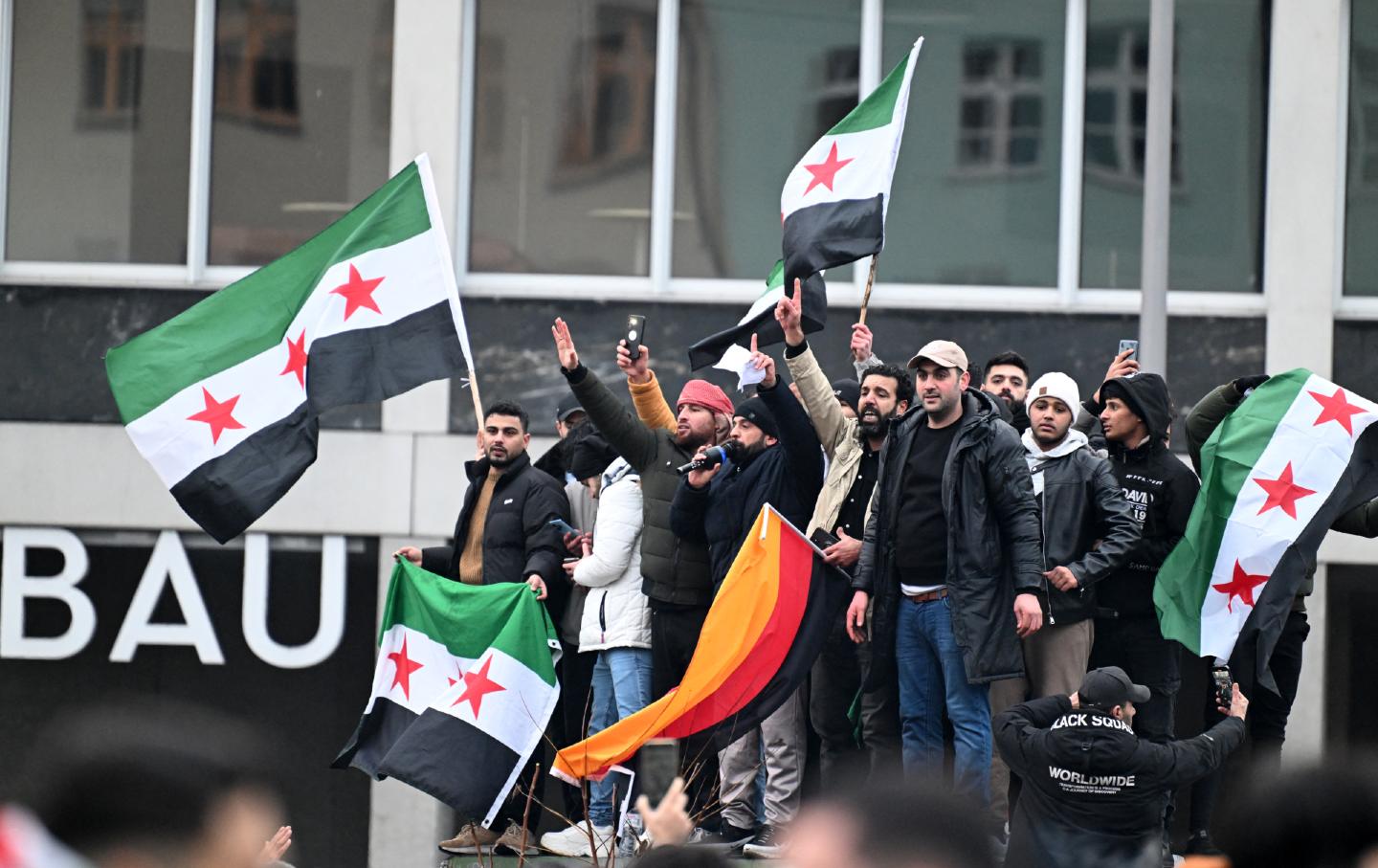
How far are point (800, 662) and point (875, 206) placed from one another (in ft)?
7.31

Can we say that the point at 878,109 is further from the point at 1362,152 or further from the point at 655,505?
the point at 1362,152

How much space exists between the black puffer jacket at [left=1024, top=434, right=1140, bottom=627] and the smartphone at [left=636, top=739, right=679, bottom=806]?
A: 170 cm

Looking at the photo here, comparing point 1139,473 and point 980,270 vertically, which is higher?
point 980,270

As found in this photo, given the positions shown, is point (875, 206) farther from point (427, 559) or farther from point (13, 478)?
point (13, 478)

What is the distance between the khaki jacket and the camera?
8.33m

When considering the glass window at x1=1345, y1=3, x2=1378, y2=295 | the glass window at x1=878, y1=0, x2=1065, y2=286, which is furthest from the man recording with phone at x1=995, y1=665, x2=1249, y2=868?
the glass window at x1=1345, y1=3, x2=1378, y2=295

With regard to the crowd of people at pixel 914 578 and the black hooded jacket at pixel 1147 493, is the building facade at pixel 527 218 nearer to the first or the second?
the crowd of people at pixel 914 578

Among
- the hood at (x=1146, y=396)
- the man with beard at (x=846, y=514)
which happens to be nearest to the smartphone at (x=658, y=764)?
the man with beard at (x=846, y=514)

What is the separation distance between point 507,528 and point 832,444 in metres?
1.83

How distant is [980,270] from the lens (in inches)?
501

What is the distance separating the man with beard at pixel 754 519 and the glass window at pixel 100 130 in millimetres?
5924

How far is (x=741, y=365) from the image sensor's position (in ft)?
29.0

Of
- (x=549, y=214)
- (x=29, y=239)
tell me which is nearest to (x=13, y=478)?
(x=29, y=239)

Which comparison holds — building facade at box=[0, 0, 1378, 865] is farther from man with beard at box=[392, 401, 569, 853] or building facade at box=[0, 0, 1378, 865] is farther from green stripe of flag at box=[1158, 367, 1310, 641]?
green stripe of flag at box=[1158, 367, 1310, 641]
